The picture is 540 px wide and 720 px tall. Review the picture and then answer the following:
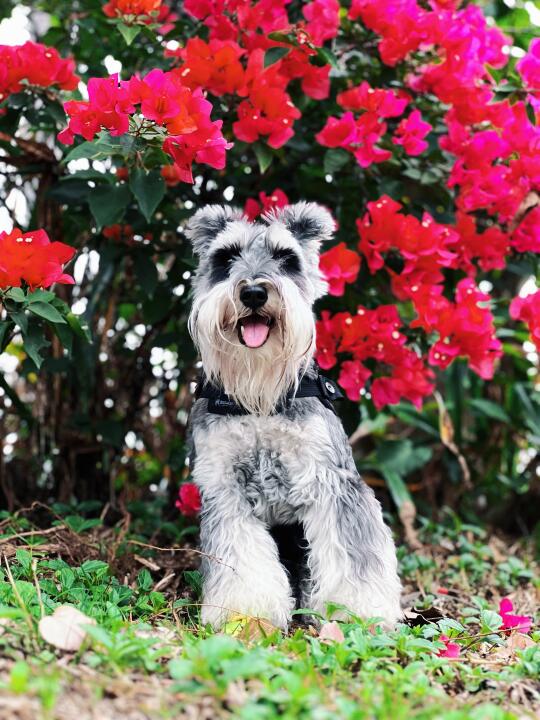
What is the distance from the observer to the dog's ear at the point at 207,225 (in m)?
3.10

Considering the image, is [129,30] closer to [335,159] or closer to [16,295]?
[335,159]

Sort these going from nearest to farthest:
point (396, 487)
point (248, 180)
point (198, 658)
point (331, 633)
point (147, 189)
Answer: point (198, 658) → point (331, 633) → point (147, 189) → point (248, 180) → point (396, 487)

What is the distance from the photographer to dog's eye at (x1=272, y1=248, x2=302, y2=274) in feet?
9.66

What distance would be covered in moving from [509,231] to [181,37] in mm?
1864

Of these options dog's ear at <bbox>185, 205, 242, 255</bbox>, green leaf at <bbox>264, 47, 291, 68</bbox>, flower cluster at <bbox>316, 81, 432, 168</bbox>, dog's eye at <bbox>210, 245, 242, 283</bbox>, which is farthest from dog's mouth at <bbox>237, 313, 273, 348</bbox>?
green leaf at <bbox>264, 47, 291, 68</bbox>

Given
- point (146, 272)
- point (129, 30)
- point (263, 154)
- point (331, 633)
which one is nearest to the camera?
point (331, 633)

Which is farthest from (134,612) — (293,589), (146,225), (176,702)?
(146,225)

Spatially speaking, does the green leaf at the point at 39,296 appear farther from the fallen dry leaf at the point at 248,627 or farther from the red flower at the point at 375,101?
the red flower at the point at 375,101

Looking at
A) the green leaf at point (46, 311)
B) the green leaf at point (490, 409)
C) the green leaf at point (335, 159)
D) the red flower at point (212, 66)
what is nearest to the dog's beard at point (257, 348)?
the green leaf at point (46, 311)

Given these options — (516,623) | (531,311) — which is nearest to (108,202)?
(531,311)

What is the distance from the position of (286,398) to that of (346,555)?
0.63 meters

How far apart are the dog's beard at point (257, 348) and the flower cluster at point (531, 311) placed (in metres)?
1.14

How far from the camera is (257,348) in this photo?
9.21 feet

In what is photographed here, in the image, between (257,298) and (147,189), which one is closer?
(257,298)
